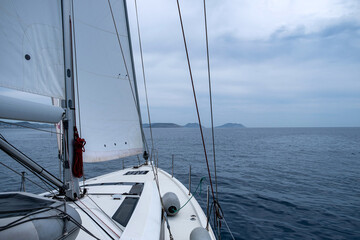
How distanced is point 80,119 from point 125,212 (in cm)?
296

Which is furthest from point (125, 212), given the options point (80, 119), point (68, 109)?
point (80, 119)

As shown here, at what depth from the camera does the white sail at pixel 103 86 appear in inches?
221

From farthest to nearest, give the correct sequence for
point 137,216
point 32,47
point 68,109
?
point 68,109
point 32,47
point 137,216

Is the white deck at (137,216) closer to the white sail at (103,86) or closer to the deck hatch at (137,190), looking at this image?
the deck hatch at (137,190)

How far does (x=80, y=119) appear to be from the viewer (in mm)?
5496

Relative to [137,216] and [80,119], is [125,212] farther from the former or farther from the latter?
[80,119]

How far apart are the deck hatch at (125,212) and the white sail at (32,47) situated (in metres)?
2.27

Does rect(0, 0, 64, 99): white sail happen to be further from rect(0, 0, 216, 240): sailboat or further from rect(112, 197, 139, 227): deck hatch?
rect(112, 197, 139, 227): deck hatch

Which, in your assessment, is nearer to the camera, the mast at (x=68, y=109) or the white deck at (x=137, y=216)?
the white deck at (x=137, y=216)

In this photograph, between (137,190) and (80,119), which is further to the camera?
(80,119)

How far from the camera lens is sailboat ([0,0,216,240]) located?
7.83ft

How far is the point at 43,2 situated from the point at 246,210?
31.3 ft

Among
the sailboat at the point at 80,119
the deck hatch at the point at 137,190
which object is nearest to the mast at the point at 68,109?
the sailboat at the point at 80,119

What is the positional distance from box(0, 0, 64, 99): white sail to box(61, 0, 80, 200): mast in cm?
9
